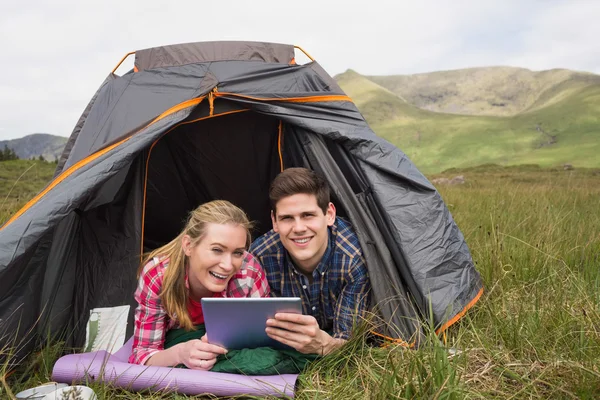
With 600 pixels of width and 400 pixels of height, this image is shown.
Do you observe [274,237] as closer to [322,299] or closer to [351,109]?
[322,299]

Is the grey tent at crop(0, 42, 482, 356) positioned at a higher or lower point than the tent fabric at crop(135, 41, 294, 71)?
lower

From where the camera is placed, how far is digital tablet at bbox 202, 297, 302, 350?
2.06 metres

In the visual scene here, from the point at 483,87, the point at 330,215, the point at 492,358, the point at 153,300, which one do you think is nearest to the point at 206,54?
the point at 330,215

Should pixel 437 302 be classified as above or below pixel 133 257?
below

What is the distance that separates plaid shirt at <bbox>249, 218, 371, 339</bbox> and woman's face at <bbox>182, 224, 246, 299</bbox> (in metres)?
0.40

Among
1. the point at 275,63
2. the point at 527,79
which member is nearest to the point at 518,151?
the point at 275,63

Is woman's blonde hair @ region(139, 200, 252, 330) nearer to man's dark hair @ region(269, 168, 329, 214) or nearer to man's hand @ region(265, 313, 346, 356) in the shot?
man's dark hair @ region(269, 168, 329, 214)

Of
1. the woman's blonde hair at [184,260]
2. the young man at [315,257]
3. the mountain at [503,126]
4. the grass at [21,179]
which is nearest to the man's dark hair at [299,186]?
the young man at [315,257]

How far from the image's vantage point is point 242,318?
217cm

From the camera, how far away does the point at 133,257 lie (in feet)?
10.2

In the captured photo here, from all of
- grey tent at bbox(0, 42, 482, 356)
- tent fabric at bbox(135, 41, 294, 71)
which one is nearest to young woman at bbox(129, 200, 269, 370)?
grey tent at bbox(0, 42, 482, 356)

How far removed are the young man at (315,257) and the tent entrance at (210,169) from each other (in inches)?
48.5

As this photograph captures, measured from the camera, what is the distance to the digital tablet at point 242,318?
206cm

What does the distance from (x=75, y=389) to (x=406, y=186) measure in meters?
2.07
